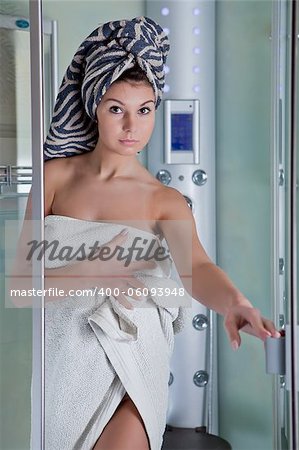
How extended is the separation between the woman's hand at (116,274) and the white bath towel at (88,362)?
2 cm

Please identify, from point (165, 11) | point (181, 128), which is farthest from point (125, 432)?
point (165, 11)

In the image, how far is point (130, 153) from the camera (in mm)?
1463

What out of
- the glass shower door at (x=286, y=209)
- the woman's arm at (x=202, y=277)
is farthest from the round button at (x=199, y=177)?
the woman's arm at (x=202, y=277)

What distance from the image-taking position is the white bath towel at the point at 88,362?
139cm

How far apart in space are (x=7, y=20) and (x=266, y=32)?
0.54m

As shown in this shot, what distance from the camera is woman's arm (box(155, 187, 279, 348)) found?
119 centimetres

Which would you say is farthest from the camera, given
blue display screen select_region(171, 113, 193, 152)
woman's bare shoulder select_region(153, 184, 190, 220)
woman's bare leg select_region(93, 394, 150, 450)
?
blue display screen select_region(171, 113, 193, 152)

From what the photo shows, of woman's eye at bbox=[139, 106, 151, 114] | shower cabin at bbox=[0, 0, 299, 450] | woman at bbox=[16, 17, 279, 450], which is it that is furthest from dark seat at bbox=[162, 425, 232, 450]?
woman's eye at bbox=[139, 106, 151, 114]

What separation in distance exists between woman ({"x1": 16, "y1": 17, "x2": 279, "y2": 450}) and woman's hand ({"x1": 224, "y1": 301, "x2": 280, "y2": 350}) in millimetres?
130

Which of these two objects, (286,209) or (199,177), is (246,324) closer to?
(286,209)

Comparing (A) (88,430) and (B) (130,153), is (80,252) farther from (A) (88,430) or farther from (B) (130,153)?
(A) (88,430)

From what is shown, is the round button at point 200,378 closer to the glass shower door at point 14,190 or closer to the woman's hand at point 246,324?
the glass shower door at point 14,190

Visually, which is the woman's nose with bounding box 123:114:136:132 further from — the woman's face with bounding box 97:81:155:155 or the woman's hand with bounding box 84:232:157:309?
the woman's hand with bounding box 84:232:157:309

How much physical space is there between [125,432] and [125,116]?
549 mm
